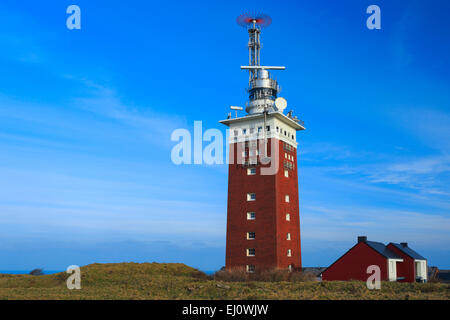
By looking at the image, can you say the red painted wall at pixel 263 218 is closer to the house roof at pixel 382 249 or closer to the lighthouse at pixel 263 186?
the lighthouse at pixel 263 186

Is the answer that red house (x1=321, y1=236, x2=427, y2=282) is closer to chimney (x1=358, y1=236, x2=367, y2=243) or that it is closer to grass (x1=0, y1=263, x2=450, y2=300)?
chimney (x1=358, y1=236, x2=367, y2=243)

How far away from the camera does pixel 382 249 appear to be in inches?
1902

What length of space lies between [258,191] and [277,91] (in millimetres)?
13645

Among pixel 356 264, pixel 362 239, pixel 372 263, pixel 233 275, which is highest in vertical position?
pixel 362 239

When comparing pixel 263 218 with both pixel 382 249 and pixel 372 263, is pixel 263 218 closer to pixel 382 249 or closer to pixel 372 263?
pixel 372 263

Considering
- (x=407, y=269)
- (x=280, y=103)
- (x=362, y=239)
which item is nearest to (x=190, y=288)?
(x=362, y=239)

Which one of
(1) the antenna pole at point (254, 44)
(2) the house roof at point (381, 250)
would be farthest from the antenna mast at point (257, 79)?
(2) the house roof at point (381, 250)

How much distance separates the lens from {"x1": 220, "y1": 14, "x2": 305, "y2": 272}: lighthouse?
46.8 meters

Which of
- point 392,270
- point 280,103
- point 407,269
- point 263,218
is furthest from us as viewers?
point 280,103

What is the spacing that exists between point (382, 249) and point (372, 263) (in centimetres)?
332

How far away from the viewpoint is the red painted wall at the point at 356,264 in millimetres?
45688
